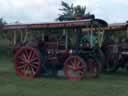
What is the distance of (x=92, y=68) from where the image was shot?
1559cm

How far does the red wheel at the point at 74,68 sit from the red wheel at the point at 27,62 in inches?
42.7

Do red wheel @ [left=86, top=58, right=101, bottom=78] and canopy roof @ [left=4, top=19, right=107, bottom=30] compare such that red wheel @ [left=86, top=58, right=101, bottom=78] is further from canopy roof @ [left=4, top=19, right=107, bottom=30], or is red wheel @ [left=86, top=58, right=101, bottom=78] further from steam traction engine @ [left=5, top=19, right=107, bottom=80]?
canopy roof @ [left=4, top=19, right=107, bottom=30]

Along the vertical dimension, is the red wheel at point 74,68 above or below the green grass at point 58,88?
above

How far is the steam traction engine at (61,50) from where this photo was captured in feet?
49.0

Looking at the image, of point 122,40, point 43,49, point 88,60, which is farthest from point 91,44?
point 122,40

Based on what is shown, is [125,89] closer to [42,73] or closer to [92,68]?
[92,68]

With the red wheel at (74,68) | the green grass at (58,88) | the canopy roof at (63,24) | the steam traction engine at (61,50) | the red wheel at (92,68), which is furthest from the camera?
the red wheel at (92,68)

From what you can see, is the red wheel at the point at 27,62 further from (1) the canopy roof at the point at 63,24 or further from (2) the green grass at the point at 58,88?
(2) the green grass at the point at 58,88

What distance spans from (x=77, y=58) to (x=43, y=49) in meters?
1.62

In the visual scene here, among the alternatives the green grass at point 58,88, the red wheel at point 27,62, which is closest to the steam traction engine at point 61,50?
the red wheel at point 27,62

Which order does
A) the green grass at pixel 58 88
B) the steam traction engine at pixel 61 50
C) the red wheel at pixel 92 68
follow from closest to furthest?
the green grass at pixel 58 88 < the steam traction engine at pixel 61 50 < the red wheel at pixel 92 68

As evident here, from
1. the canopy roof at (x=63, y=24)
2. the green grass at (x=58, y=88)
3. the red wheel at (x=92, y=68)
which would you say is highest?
the canopy roof at (x=63, y=24)

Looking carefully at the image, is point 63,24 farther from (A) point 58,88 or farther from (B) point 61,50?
(A) point 58,88

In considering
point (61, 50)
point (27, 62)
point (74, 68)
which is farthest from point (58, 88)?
point (27, 62)
